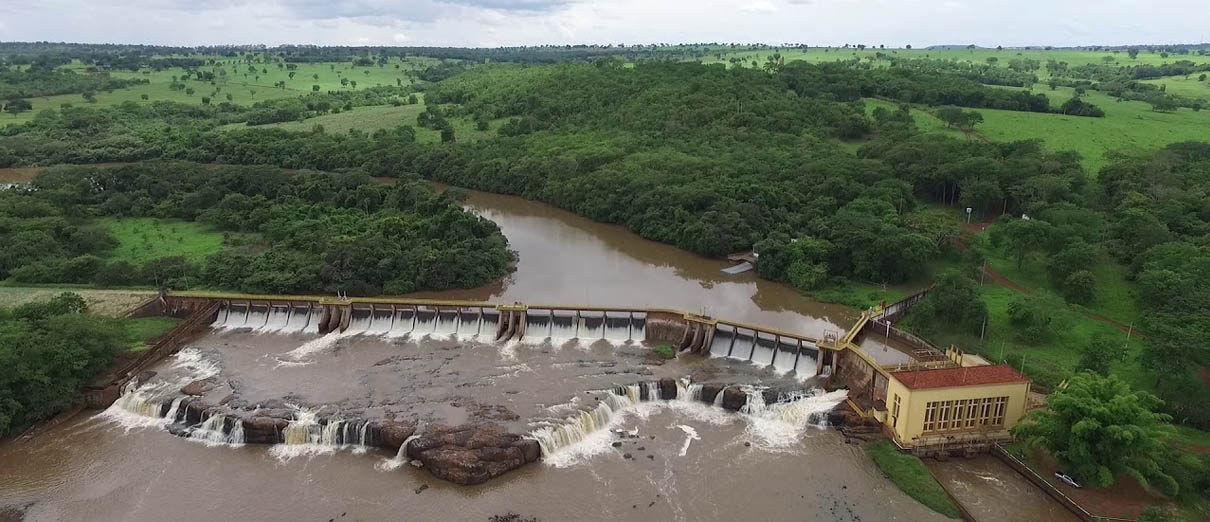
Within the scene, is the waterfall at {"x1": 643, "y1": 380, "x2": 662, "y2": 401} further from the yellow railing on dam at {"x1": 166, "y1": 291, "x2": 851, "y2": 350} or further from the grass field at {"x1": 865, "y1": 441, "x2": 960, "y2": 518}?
the grass field at {"x1": 865, "y1": 441, "x2": 960, "y2": 518}

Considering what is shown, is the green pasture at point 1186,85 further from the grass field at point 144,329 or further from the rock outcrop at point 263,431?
the grass field at point 144,329

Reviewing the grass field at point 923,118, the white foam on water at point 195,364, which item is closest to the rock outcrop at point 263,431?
the white foam on water at point 195,364

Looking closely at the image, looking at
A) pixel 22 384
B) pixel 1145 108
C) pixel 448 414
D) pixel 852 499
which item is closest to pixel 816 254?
pixel 852 499

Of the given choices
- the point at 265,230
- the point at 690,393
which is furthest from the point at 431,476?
the point at 265,230

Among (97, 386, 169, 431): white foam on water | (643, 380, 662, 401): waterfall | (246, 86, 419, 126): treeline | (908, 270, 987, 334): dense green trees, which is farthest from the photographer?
(246, 86, 419, 126): treeline

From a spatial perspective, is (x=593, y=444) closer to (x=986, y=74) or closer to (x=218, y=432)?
(x=218, y=432)

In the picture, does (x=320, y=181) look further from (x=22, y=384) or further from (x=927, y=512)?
(x=927, y=512)

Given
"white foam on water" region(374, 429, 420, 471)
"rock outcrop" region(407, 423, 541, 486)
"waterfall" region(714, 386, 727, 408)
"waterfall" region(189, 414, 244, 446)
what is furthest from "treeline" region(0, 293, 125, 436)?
"waterfall" region(714, 386, 727, 408)
